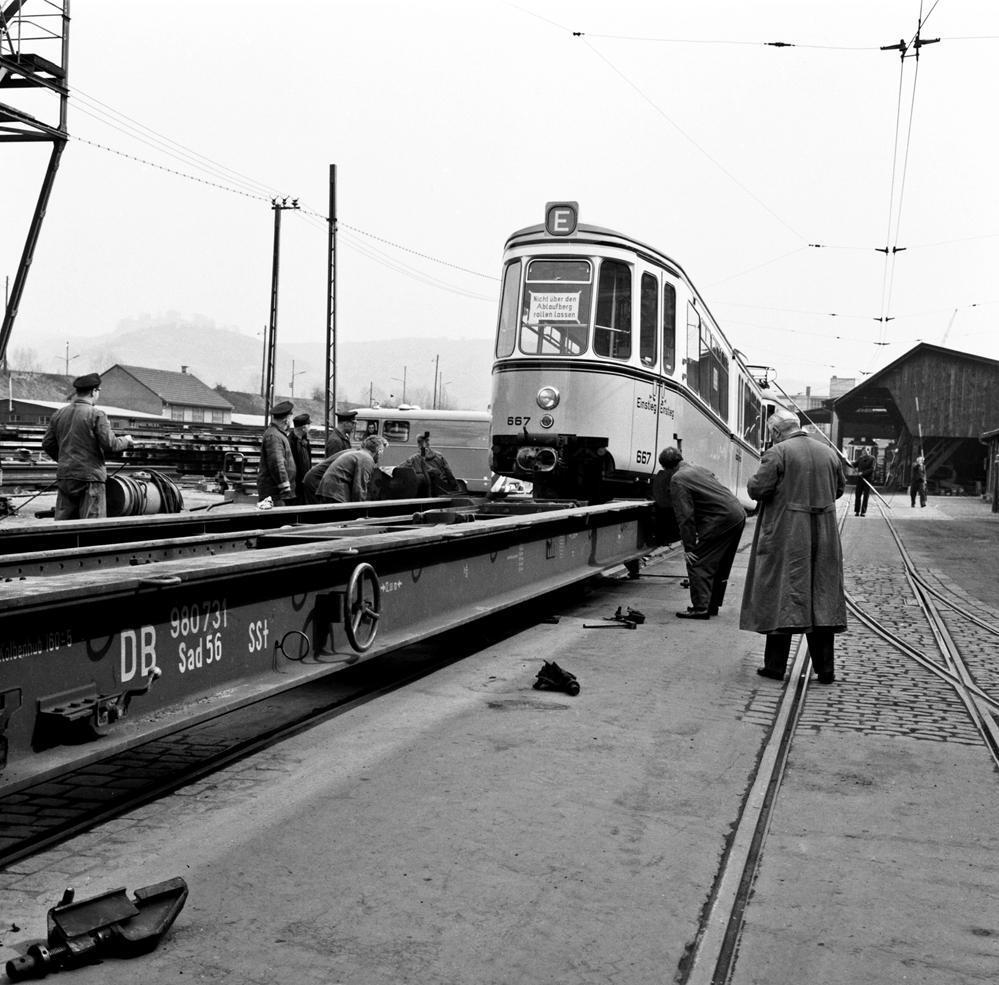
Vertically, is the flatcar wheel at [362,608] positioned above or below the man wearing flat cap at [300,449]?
below

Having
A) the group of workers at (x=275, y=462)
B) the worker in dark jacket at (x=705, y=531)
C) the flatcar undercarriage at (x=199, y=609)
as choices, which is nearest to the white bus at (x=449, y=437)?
the group of workers at (x=275, y=462)

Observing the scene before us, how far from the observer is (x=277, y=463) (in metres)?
12.7

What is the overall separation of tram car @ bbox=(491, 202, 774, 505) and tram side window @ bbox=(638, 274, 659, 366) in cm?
1

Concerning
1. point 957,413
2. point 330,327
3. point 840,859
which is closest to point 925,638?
point 840,859

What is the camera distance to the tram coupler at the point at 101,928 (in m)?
3.09

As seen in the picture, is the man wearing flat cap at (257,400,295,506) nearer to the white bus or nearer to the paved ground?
the paved ground

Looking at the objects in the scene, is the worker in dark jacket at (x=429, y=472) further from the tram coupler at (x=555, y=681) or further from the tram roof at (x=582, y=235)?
the tram coupler at (x=555, y=681)

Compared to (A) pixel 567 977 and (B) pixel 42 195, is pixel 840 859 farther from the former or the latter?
(B) pixel 42 195

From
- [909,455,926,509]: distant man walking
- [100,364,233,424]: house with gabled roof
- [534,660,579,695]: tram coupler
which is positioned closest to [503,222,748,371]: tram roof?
[534,660,579,695]: tram coupler

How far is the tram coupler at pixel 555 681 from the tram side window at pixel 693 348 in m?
7.42

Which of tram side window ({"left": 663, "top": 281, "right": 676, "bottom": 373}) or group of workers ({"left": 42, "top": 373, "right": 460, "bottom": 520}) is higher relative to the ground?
tram side window ({"left": 663, "top": 281, "right": 676, "bottom": 373})

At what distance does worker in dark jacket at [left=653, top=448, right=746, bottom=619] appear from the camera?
34.0 feet

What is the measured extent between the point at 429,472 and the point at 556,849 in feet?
35.3

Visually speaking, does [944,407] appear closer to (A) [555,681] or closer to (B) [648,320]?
(B) [648,320]
